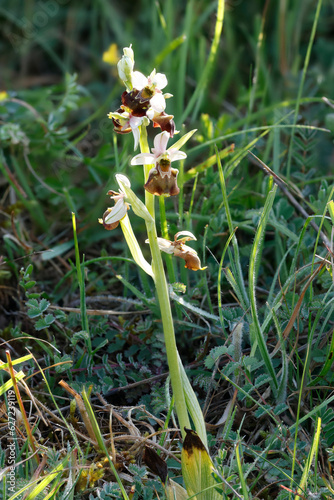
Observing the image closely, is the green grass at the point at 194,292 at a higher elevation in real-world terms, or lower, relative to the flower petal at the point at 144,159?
lower

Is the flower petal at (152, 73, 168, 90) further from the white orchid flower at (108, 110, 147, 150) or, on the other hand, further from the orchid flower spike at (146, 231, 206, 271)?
the orchid flower spike at (146, 231, 206, 271)

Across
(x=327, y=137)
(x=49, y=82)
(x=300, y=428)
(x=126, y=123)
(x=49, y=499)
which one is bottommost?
(x=300, y=428)

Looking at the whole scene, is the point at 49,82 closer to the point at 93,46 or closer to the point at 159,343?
the point at 93,46

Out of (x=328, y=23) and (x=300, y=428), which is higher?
(x=328, y=23)

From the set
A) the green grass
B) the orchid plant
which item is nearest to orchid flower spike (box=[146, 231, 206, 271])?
the orchid plant

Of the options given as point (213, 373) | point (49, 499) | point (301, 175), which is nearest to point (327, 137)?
point (301, 175)

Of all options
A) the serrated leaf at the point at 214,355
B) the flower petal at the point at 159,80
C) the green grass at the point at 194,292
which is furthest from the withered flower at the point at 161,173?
the serrated leaf at the point at 214,355

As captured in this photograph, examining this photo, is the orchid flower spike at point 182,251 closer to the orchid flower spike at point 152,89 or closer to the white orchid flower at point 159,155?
the white orchid flower at point 159,155
